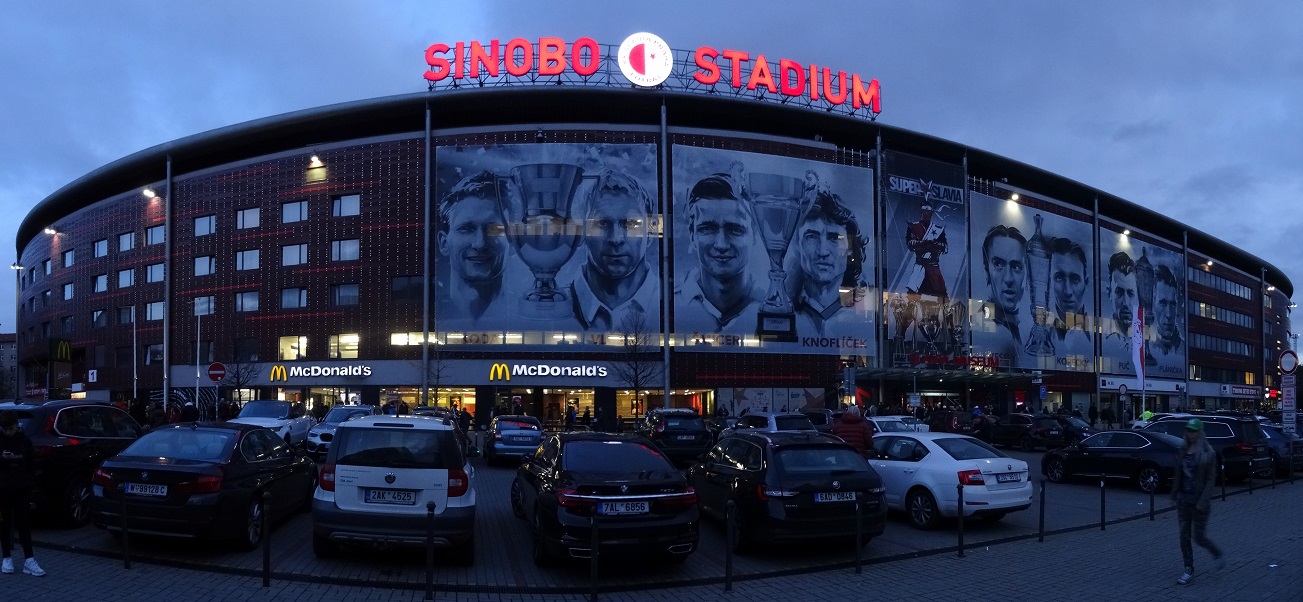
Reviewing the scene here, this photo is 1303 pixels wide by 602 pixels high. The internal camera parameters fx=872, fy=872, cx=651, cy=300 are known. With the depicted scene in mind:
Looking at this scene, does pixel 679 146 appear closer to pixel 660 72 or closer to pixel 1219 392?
pixel 660 72

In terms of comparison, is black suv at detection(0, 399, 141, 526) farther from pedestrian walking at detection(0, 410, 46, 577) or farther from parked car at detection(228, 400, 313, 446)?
parked car at detection(228, 400, 313, 446)

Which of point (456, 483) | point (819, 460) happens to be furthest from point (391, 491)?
point (819, 460)

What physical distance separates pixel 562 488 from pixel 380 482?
1972mm

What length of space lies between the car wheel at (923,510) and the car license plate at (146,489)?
10083 millimetres

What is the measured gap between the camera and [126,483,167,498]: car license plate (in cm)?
960

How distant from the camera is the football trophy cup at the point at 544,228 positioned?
4922 cm

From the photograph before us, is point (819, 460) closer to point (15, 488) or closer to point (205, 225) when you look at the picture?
point (15, 488)

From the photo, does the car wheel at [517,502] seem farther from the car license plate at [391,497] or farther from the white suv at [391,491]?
the car license plate at [391,497]

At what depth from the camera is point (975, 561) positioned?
35.2 ft

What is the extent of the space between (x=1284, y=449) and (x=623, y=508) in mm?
19903

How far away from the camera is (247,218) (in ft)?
176

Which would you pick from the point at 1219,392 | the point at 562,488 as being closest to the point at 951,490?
the point at 562,488

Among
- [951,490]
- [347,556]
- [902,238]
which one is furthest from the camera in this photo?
[902,238]

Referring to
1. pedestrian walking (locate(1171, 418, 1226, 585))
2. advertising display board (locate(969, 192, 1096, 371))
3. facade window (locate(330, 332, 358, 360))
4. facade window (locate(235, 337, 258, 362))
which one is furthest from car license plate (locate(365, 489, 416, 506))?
advertising display board (locate(969, 192, 1096, 371))
